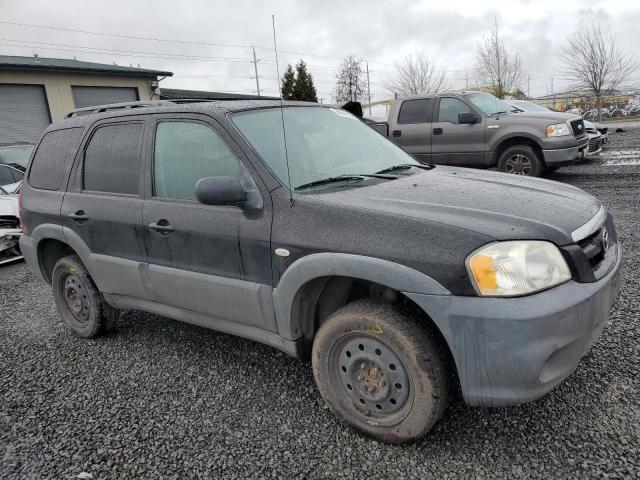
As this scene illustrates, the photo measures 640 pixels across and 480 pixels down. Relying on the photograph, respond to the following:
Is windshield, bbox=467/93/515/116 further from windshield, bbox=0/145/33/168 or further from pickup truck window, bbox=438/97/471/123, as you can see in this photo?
windshield, bbox=0/145/33/168

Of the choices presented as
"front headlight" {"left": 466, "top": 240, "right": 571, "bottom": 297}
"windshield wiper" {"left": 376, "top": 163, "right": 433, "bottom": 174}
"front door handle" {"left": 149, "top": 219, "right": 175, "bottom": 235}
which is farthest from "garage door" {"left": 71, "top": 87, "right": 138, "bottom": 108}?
"front headlight" {"left": 466, "top": 240, "right": 571, "bottom": 297}

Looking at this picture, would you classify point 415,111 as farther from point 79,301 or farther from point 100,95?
point 100,95

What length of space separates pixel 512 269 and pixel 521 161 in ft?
24.4

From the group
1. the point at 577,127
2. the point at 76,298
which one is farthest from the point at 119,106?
the point at 577,127

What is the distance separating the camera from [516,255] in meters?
2.08

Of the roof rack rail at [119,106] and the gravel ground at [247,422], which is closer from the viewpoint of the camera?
the gravel ground at [247,422]

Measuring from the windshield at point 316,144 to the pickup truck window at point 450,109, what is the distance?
242 inches

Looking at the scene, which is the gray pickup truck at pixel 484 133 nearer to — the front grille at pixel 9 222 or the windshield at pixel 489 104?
the windshield at pixel 489 104

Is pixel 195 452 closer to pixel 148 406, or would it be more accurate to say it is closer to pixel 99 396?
pixel 148 406

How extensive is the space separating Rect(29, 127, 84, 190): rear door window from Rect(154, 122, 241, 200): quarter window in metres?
1.01

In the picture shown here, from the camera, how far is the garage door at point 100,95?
2012cm

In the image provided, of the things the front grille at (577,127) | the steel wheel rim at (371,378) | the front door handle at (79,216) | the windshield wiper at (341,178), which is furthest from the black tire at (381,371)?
the front grille at (577,127)

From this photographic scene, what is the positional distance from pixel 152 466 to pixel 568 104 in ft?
126

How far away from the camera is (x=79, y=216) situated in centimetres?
357
